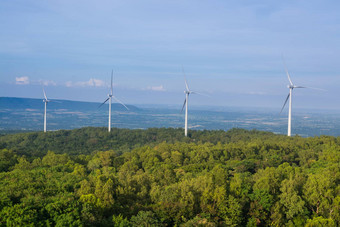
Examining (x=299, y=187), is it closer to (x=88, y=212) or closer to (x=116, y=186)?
(x=116, y=186)

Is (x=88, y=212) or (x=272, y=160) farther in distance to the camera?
(x=272, y=160)

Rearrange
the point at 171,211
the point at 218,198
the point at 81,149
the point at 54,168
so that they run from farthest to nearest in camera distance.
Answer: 1. the point at 81,149
2. the point at 54,168
3. the point at 218,198
4. the point at 171,211

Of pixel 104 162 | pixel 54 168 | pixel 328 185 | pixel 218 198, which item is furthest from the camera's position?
pixel 104 162

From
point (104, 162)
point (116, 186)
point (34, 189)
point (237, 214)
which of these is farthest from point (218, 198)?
point (104, 162)

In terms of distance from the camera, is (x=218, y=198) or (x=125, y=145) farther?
(x=125, y=145)

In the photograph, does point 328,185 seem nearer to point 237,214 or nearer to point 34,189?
point 237,214

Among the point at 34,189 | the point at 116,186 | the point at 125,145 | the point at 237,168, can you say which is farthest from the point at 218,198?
the point at 125,145

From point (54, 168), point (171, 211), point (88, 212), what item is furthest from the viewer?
point (54, 168)

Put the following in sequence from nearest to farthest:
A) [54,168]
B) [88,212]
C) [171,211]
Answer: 1. [88,212]
2. [171,211]
3. [54,168]

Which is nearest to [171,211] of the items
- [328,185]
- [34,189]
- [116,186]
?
[116,186]
